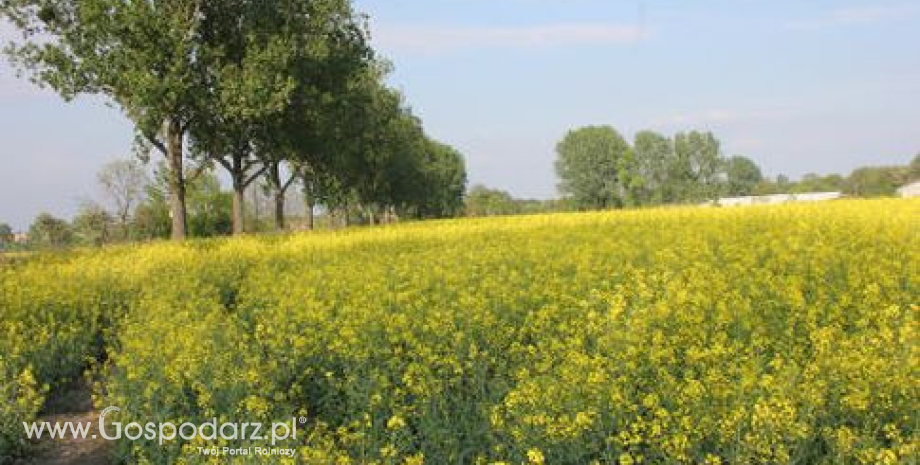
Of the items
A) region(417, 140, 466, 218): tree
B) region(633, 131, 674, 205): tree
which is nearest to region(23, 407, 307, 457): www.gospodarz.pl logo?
region(417, 140, 466, 218): tree

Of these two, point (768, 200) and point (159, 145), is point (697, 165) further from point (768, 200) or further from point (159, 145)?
point (159, 145)

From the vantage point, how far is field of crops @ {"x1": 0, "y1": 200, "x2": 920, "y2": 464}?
5.45 metres

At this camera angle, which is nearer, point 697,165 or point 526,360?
point 526,360

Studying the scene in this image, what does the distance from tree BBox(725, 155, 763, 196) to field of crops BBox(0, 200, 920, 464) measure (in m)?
160

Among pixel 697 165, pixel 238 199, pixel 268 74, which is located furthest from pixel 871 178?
pixel 268 74

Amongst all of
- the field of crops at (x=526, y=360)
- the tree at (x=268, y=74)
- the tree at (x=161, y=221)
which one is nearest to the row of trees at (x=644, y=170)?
the tree at (x=161, y=221)

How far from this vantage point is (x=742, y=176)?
17038cm

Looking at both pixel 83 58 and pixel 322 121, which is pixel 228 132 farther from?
pixel 83 58

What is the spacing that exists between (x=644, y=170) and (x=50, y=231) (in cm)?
10593

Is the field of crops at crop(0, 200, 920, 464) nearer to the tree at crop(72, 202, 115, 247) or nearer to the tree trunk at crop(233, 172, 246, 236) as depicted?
the tree trunk at crop(233, 172, 246, 236)

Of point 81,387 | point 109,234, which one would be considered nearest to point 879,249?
point 81,387

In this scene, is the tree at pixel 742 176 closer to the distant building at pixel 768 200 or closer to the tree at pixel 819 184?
the tree at pixel 819 184

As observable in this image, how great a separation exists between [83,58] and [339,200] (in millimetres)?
29359

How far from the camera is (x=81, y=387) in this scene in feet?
34.9
